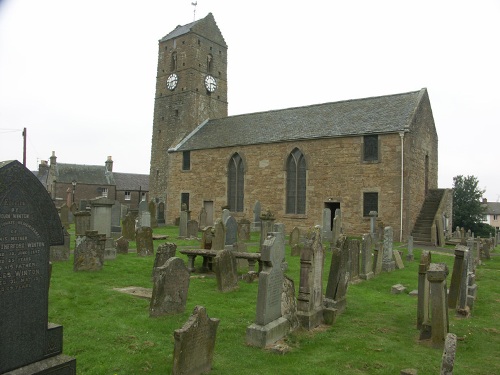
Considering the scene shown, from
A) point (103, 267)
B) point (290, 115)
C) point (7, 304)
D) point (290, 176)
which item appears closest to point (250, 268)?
point (103, 267)

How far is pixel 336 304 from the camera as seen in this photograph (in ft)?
27.3

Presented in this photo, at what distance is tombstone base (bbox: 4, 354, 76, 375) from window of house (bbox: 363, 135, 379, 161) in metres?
21.3

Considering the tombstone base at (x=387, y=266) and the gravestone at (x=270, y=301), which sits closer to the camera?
the gravestone at (x=270, y=301)

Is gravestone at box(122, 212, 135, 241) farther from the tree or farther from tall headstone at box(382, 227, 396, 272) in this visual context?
the tree

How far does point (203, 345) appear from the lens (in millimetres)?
5395

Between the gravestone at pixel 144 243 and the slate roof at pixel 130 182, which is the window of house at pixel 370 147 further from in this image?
the slate roof at pixel 130 182

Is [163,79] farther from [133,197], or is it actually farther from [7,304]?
[7,304]

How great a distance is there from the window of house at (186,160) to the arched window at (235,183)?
4220mm

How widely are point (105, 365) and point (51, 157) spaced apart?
48.2 metres

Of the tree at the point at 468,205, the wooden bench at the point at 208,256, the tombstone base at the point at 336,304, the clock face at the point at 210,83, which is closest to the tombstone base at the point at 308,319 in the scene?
the tombstone base at the point at 336,304

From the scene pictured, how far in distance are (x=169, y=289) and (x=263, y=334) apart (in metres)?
2.15

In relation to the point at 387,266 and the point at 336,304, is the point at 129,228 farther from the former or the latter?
the point at 336,304

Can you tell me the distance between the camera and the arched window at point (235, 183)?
95.2 feet

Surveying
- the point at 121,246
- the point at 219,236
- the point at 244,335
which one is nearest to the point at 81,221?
the point at 121,246
